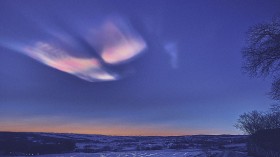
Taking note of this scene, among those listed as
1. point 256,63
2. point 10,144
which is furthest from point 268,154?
point 10,144

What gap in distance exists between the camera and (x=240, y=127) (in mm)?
101688

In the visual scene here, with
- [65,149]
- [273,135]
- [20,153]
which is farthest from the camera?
[65,149]

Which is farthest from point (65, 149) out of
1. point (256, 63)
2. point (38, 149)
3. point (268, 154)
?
point (256, 63)

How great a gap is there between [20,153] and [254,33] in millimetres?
110192

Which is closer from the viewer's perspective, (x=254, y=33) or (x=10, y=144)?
(x=254, y=33)

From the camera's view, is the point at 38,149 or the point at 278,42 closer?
the point at 278,42

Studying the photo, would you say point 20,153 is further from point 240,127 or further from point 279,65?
point 279,65

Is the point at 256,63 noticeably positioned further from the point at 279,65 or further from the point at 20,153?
the point at 20,153

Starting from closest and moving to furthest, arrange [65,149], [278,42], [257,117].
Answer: [278,42] < [257,117] < [65,149]

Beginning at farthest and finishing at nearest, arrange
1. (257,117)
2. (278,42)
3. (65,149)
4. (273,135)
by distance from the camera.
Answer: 1. (65,149)
2. (257,117)
3. (273,135)
4. (278,42)

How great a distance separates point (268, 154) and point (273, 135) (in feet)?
8.96

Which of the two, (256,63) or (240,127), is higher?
(240,127)

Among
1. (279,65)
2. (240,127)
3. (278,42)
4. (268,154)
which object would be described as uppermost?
(240,127)

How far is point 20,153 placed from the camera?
112m
